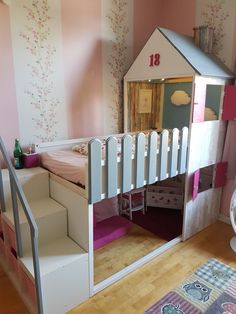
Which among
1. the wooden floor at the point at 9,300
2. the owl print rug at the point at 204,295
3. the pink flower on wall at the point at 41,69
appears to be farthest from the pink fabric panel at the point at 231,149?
the wooden floor at the point at 9,300

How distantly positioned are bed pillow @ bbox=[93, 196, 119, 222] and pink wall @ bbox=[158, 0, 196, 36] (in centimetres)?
213

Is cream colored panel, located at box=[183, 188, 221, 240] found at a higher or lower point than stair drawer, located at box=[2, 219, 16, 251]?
lower

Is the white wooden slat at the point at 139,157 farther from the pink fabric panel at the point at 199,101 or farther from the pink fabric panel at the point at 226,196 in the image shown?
the pink fabric panel at the point at 226,196

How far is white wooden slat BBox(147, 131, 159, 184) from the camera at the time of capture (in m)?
1.90

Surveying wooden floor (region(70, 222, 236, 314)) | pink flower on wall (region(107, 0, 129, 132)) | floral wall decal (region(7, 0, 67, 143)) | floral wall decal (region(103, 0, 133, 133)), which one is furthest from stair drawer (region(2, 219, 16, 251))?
pink flower on wall (region(107, 0, 129, 132))

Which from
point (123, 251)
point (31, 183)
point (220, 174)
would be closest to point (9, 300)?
point (31, 183)

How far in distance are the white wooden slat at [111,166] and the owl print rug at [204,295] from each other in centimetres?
84

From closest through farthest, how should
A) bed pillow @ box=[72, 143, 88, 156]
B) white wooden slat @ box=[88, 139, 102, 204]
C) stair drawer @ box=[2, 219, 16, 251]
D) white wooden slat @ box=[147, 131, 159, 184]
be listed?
white wooden slat @ box=[88, 139, 102, 204] < stair drawer @ box=[2, 219, 16, 251] < white wooden slat @ box=[147, 131, 159, 184] < bed pillow @ box=[72, 143, 88, 156]

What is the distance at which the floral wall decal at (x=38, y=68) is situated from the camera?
2.06 m

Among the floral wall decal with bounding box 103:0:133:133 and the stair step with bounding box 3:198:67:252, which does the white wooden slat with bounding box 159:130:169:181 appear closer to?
the stair step with bounding box 3:198:67:252

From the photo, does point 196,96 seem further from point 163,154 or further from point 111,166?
point 111,166

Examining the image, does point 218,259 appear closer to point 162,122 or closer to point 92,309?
point 92,309

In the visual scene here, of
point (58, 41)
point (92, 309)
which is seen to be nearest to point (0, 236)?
point (92, 309)

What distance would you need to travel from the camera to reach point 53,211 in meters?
1.82
